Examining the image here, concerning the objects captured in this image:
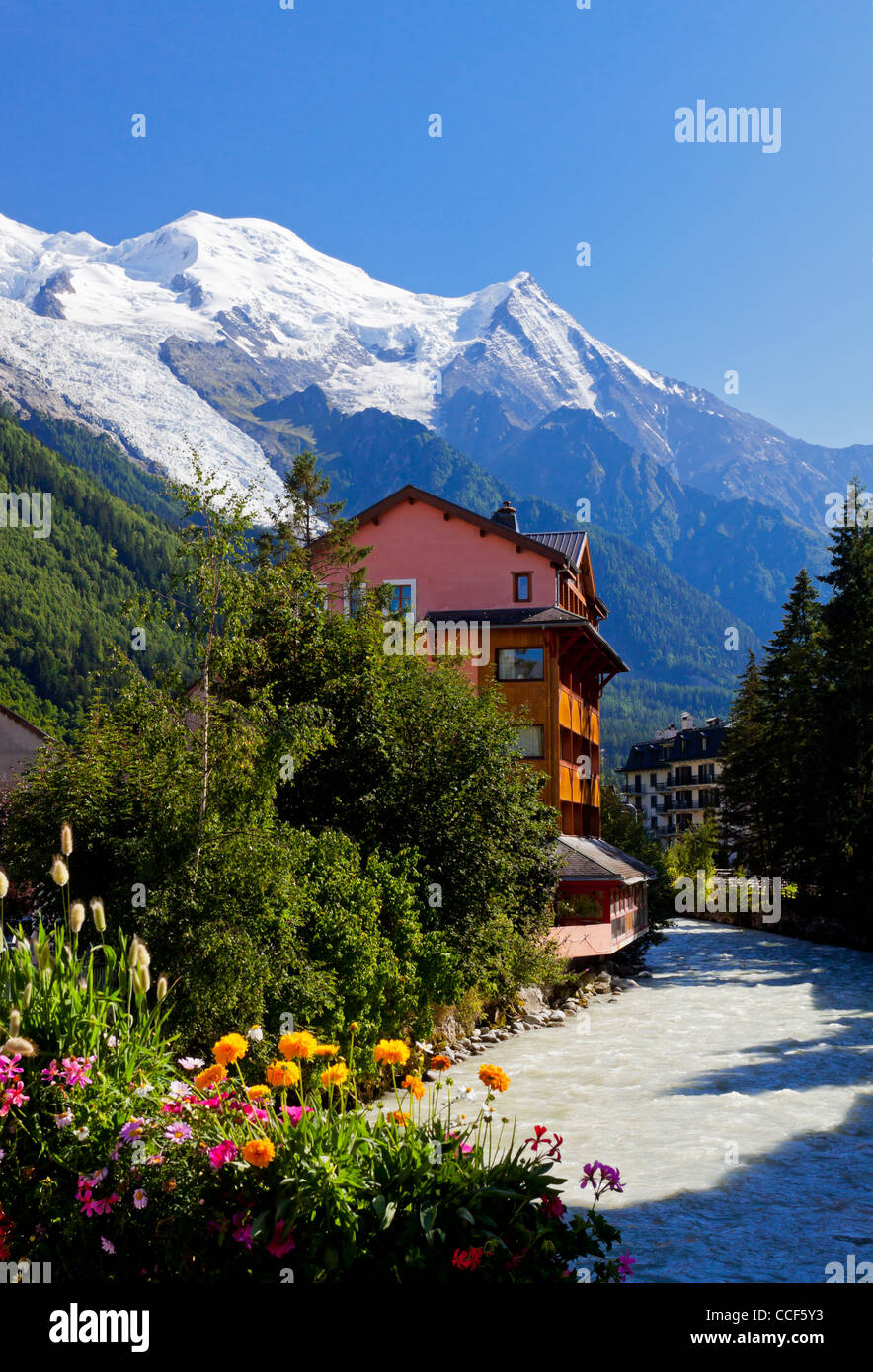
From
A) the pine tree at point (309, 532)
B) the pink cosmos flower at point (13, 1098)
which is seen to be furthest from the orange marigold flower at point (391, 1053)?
the pine tree at point (309, 532)

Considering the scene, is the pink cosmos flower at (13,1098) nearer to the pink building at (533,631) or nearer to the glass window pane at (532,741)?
the pink building at (533,631)

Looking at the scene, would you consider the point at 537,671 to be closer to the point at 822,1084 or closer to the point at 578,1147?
the point at 822,1084

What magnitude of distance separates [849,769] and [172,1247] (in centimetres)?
4116

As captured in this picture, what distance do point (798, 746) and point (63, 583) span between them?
457ft

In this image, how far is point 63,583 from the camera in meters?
166

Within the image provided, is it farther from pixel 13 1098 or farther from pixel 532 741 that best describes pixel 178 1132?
pixel 532 741

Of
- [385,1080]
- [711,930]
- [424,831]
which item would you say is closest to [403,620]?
[424,831]

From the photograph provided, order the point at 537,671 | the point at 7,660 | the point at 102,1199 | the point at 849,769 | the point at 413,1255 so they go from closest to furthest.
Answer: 1. the point at 413,1255
2. the point at 102,1199
3. the point at 537,671
4. the point at 849,769
5. the point at 7,660

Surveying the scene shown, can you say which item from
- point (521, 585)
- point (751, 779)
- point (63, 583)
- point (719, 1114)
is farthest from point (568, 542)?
point (63, 583)

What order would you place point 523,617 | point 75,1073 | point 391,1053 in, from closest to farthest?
1. point 391,1053
2. point 75,1073
3. point 523,617

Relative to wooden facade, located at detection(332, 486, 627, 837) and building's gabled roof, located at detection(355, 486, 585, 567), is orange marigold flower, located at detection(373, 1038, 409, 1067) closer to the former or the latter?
wooden facade, located at detection(332, 486, 627, 837)

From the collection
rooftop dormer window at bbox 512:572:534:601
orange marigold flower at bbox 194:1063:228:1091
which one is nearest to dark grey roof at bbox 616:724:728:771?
rooftop dormer window at bbox 512:572:534:601

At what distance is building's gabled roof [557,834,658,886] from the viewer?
3381cm

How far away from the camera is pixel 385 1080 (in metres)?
18.3
